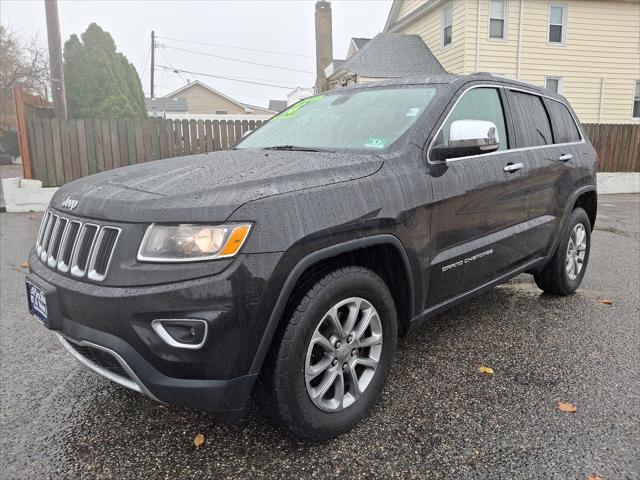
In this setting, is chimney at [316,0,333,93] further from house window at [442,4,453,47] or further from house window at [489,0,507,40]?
house window at [489,0,507,40]

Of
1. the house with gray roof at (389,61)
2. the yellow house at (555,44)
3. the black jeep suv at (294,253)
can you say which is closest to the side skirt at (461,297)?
the black jeep suv at (294,253)

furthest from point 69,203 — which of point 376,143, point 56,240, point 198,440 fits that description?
point 376,143

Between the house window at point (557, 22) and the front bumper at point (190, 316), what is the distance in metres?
17.8

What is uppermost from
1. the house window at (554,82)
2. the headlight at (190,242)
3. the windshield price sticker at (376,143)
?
the house window at (554,82)

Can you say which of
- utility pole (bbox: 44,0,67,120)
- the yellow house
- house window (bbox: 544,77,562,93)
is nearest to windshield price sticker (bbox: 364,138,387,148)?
utility pole (bbox: 44,0,67,120)

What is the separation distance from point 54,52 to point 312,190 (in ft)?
36.8

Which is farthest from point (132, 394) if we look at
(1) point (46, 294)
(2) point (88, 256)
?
(2) point (88, 256)

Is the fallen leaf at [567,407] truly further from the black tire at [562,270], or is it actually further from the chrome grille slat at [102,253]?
the chrome grille slat at [102,253]

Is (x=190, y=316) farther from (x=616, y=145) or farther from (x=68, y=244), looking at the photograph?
(x=616, y=145)

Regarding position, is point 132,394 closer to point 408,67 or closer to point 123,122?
point 123,122

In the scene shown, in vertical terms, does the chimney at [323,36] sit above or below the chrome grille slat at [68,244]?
above

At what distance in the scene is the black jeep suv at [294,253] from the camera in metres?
1.90

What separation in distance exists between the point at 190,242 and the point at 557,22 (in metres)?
18.1

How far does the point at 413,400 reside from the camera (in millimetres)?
2730
